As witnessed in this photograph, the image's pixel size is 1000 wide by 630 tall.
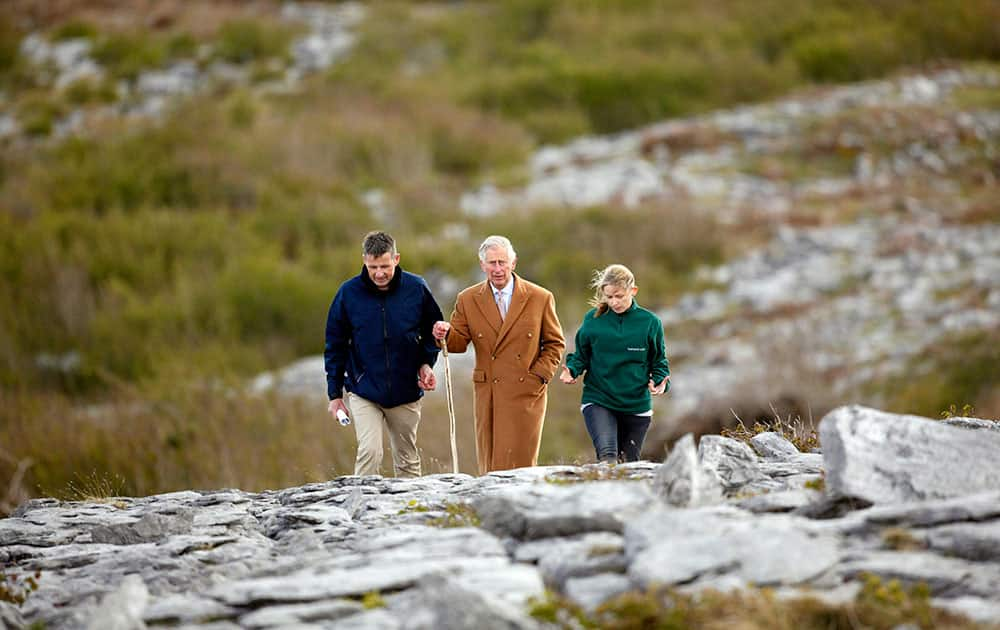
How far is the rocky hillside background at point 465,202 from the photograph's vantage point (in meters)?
14.8

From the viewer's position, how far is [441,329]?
785cm

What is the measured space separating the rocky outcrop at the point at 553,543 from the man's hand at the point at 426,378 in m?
1.01

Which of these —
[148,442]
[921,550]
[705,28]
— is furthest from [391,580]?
[705,28]

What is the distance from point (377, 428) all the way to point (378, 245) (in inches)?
53.3

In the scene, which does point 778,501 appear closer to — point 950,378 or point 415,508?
point 415,508

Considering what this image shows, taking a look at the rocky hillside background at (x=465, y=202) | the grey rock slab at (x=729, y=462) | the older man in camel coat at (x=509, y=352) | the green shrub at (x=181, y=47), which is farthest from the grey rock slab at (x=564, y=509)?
the green shrub at (x=181, y=47)

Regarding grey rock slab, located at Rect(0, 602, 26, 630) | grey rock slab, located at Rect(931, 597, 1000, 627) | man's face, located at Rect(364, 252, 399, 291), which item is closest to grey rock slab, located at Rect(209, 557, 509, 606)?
grey rock slab, located at Rect(0, 602, 26, 630)

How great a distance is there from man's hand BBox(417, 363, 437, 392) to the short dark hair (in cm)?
88

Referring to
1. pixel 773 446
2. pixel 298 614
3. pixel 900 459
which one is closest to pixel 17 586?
pixel 298 614

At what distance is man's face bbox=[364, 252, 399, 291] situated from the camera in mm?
7582

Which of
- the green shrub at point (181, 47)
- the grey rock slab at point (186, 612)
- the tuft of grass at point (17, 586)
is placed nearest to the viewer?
the grey rock slab at point (186, 612)

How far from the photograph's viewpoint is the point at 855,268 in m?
19.5

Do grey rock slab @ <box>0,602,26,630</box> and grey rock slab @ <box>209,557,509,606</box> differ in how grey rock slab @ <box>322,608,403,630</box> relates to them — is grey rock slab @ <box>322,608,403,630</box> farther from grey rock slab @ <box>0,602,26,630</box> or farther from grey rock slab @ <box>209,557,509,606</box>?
grey rock slab @ <box>0,602,26,630</box>

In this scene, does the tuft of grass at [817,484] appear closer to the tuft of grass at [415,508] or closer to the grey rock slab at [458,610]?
the grey rock slab at [458,610]
